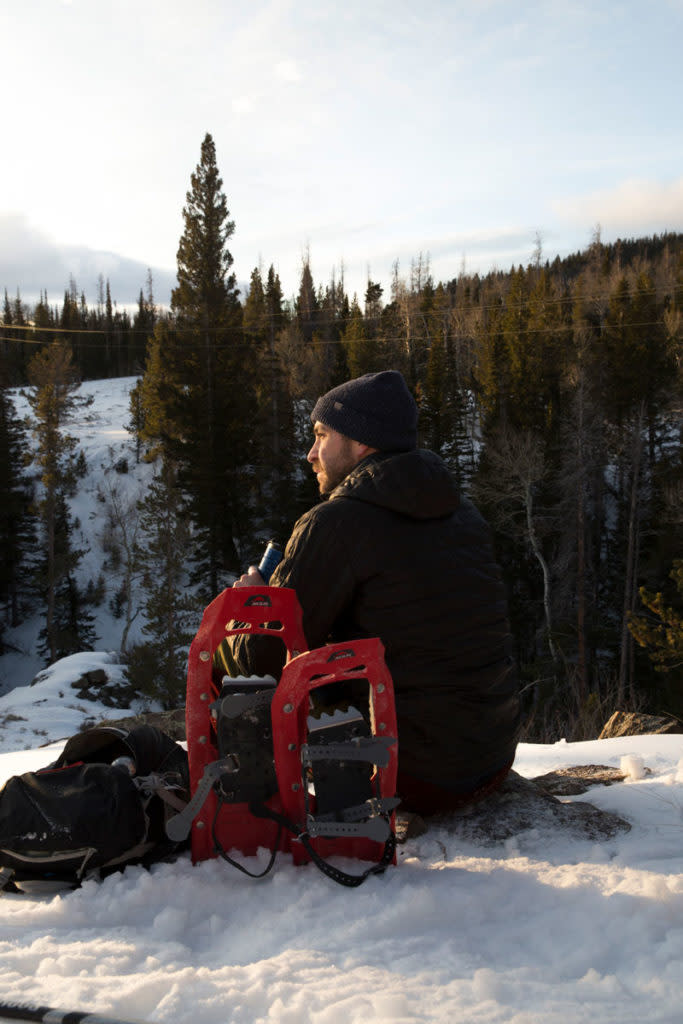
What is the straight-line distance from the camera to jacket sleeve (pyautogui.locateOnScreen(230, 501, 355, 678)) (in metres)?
2.37

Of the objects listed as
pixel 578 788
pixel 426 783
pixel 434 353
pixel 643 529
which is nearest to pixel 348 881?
pixel 426 783

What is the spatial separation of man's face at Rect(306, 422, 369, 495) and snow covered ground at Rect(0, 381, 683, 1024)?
1.43 m

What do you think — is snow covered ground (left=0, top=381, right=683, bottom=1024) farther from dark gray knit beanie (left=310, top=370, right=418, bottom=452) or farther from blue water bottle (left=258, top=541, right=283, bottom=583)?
dark gray knit beanie (left=310, top=370, right=418, bottom=452)

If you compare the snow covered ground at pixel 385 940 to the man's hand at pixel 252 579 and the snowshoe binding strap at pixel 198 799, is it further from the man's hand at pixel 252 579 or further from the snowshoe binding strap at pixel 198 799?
the man's hand at pixel 252 579

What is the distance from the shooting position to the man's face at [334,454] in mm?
2830

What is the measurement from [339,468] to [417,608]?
770 mm

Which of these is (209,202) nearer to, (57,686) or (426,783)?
(57,686)

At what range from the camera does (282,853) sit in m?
2.27

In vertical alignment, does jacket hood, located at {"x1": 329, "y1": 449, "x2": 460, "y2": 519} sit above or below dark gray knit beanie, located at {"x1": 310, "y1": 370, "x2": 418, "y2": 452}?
below

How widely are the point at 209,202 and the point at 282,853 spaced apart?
31.9 meters

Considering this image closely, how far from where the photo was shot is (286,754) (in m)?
2.13

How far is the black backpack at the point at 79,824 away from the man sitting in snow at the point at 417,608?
0.54 m

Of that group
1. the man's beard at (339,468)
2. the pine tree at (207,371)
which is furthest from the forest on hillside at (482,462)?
the man's beard at (339,468)

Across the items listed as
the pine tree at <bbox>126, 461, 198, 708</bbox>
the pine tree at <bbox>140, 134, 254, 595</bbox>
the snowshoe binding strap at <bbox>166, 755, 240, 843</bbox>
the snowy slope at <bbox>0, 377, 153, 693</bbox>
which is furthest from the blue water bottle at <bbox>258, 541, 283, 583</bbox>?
the snowy slope at <bbox>0, 377, 153, 693</bbox>
